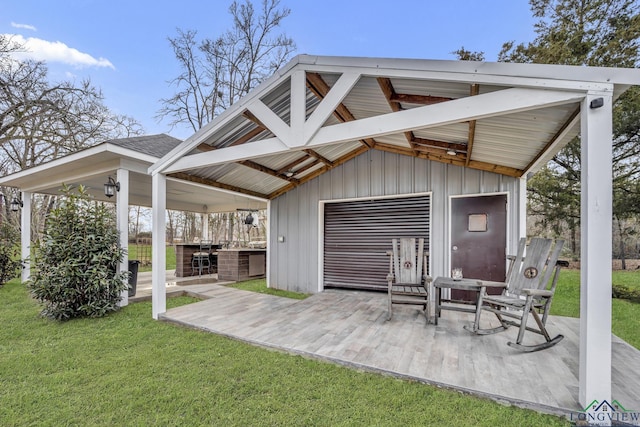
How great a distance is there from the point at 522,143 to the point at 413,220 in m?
2.32

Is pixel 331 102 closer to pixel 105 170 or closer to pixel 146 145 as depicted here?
pixel 146 145

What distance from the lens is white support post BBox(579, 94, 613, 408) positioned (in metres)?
1.90

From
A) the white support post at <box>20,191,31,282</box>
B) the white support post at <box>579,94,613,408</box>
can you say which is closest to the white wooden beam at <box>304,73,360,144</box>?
the white support post at <box>579,94,613,408</box>

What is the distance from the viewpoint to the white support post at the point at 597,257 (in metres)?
1.90

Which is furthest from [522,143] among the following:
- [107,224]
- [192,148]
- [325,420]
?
[107,224]

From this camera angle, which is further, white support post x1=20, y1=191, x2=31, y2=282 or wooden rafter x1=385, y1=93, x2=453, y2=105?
white support post x1=20, y1=191, x2=31, y2=282

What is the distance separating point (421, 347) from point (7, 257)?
961cm

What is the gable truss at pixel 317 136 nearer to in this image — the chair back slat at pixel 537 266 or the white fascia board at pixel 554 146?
the white fascia board at pixel 554 146

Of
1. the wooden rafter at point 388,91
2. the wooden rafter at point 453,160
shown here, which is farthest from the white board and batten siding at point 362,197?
the wooden rafter at point 388,91

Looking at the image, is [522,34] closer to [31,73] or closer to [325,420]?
[325,420]

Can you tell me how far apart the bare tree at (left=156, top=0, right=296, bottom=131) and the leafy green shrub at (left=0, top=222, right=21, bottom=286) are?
6893mm

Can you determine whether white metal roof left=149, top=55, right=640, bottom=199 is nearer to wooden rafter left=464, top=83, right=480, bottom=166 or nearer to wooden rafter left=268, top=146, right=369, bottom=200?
wooden rafter left=464, top=83, right=480, bottom=166

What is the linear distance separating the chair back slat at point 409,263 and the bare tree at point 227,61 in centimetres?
1018

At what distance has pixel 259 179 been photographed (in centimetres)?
582
